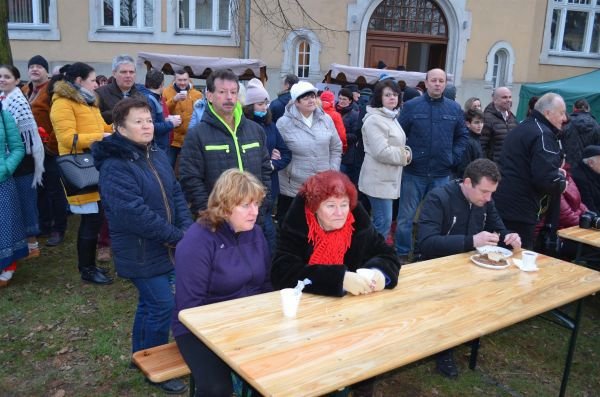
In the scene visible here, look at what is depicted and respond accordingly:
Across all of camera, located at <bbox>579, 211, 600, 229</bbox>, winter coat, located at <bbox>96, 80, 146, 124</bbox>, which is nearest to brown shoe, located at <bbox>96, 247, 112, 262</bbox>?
winter coat, located at <bbox>96, 80, 146, 124</bbox>

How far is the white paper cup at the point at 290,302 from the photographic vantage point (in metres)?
2.30

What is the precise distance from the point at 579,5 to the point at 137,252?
16.4m

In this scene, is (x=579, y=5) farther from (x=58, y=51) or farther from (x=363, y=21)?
(x=58, y=51)

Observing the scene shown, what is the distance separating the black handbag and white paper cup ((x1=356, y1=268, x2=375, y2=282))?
272cm

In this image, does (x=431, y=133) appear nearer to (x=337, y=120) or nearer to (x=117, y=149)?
(x=337, y=120)

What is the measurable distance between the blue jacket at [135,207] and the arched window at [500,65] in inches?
505

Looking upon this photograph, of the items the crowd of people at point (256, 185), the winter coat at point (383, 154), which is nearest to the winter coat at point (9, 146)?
the crowd of people at point (256, 185)

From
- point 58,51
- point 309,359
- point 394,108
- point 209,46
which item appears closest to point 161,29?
point 209,46

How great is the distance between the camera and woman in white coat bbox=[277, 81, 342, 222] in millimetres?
4914

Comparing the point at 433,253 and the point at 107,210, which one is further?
the point at 433,253

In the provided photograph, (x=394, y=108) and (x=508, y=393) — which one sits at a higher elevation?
(x=394, y=108)

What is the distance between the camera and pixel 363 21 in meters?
13.5

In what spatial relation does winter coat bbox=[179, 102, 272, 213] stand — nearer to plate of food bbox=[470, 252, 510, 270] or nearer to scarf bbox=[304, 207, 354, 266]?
scarf bbox=[304, 207, 354, 266]

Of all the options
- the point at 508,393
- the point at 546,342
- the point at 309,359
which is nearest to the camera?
the point at 309,359
